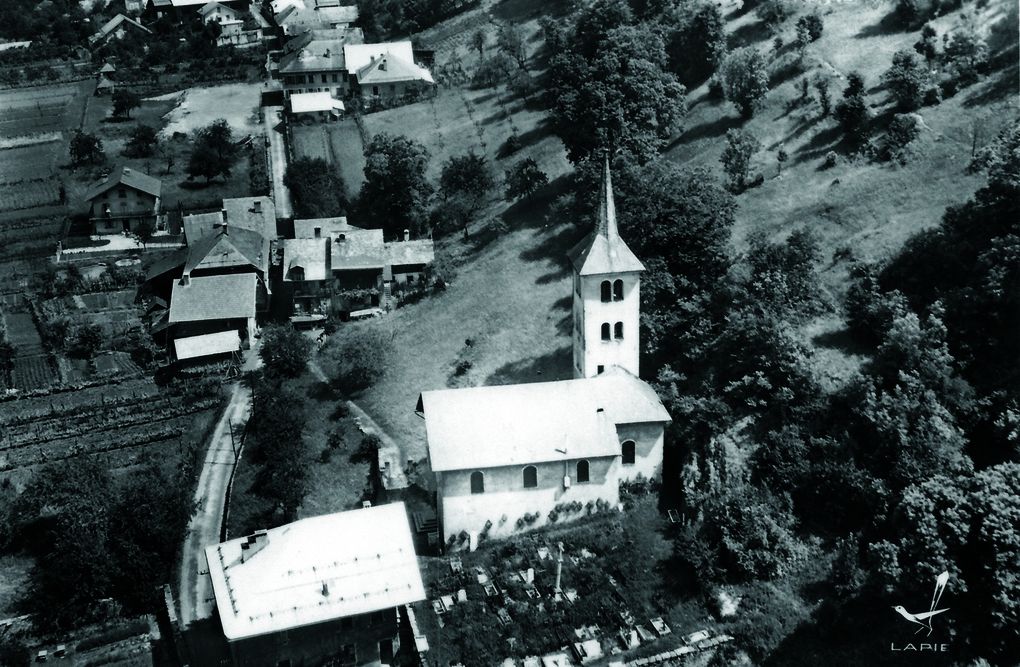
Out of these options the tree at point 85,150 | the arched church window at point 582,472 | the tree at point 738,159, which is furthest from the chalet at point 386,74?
the arched church window at point 582,472

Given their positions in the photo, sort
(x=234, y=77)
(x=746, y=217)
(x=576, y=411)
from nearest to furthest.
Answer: (x=576, y=411) < (x=746, y=217) < (x=234, y=77)

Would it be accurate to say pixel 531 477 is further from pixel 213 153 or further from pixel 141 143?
pixel 141 143

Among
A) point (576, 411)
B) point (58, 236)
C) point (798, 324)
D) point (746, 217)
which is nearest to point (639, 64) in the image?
point (746, 217)

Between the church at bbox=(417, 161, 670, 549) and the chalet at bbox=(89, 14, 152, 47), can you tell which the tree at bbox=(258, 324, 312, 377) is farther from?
the chalet at bbox=(89, 14, 152, 47)

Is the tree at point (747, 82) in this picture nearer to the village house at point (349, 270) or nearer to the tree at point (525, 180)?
the tree at point (525, 180)

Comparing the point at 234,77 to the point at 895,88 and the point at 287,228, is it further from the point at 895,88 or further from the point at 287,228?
the point at 895,88
